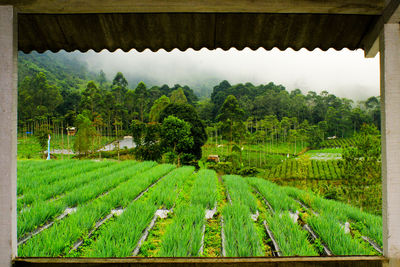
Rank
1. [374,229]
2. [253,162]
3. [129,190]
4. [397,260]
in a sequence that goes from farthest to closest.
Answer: [253,162] < [129,190] < [374,229] < [397,260]

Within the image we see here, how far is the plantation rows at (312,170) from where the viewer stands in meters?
9.01

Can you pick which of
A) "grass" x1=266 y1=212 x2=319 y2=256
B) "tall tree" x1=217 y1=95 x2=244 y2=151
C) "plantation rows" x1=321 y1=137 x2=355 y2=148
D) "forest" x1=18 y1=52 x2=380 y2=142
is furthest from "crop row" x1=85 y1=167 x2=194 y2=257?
"plantation rows" x1=321 y1=137 x2=355 y2=148

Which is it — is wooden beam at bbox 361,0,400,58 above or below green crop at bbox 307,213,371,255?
above

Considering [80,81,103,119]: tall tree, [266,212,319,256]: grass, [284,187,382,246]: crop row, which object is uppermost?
[80,81,103,119]: tall tree

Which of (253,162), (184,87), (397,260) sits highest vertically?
(184,87)

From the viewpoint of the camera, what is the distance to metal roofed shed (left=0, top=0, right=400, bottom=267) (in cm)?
109

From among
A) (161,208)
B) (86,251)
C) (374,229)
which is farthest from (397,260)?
(161,208)

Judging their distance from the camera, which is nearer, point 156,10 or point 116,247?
point 156,10

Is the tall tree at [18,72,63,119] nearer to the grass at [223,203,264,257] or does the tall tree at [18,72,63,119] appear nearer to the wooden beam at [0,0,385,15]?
the wooden beam at [0,0,385,15]

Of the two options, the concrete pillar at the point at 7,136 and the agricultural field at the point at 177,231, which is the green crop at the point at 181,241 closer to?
→ the agricultural field at the point at 177,231

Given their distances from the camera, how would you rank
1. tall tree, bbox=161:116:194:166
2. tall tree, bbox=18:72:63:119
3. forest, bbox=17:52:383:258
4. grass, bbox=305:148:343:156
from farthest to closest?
tall tree, bbox=18:72:63:119 < tall tree, bbox=161:116:194:166 < grass, bbox=305:148:343:156 < forest, bbox=17:52:383:258

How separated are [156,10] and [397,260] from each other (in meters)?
1.88

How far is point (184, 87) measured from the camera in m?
11.7

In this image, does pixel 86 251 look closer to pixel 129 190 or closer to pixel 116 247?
pixel 116 247
